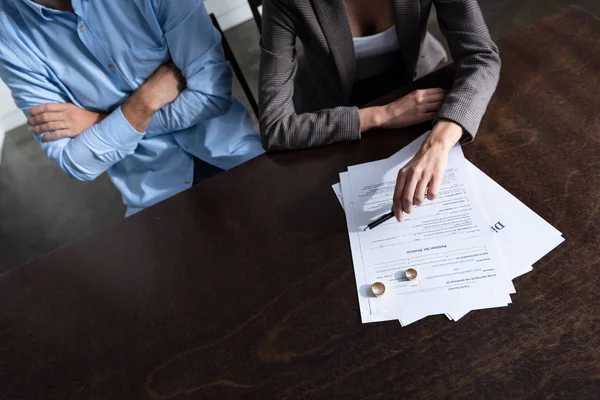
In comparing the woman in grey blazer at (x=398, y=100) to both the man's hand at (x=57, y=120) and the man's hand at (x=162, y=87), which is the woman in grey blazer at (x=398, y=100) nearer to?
the man's hand at (x=162, y=87)

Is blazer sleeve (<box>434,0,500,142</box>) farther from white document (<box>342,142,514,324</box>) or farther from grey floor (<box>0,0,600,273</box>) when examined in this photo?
grey floor (<box>0,0,600,273</box>)

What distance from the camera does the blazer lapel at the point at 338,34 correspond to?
101 cm

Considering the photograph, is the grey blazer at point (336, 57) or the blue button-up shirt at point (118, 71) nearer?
the grey blazer at point (336, 57)

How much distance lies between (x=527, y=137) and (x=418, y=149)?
20cm

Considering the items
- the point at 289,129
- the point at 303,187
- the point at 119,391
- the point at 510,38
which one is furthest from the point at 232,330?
the point at 510,38

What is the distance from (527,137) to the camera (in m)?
0.85

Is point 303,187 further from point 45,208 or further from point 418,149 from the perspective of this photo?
point 45,208

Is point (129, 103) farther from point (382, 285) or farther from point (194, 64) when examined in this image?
point (382, 285)

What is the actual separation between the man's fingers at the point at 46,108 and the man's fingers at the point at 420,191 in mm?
908

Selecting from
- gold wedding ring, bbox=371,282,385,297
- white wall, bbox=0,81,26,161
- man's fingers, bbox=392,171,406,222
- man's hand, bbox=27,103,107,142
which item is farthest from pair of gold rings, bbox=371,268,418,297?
white wall, bbox=0,81,26,161

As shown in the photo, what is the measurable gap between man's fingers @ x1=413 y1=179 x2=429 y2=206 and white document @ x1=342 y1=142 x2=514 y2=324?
0.03 meters

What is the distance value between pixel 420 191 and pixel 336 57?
0.48 m

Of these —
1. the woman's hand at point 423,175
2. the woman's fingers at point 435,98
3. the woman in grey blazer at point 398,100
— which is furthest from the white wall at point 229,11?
the woman's hand at point 423,175

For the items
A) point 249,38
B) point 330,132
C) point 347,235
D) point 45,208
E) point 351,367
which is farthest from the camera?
point 249,38
